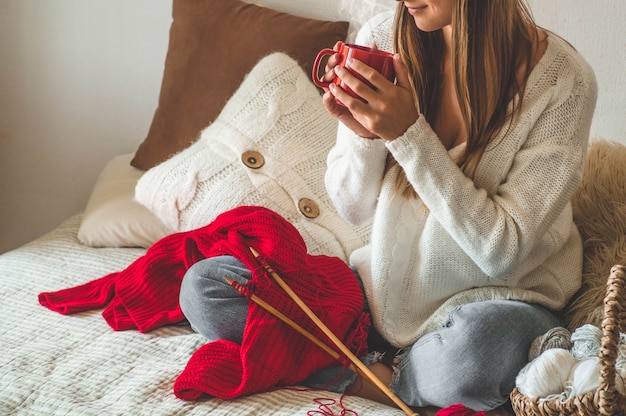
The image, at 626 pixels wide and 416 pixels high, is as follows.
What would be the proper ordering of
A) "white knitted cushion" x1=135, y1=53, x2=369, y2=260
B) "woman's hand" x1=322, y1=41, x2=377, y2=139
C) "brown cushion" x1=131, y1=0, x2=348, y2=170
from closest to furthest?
"woman's hand" x1=322, y1=41, x2=377, y2=139 < "white knitted cushion" x1=135, y1=53, x2=369, y2=260 < "brown cushion" x1=131, y1=0, x2=348, y2=170

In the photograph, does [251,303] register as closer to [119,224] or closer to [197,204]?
[197,204]

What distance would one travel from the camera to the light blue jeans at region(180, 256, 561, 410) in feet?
3.79

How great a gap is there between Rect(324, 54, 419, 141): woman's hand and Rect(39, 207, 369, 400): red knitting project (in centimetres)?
28

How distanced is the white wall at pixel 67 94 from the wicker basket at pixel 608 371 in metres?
1.35

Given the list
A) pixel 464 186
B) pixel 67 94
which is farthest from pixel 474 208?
pixel 67 94

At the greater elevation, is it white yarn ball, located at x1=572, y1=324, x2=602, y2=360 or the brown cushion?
the brown cushion

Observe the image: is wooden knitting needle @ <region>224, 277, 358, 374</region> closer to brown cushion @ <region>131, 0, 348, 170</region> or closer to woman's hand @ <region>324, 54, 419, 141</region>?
woman's hand @ <region>324, 54, 419, 141</region>

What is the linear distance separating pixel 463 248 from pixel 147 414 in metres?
0.51

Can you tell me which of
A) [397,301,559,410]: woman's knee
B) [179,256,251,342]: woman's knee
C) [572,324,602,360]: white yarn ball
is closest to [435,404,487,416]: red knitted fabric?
[397,301,559,410]: woman's knee

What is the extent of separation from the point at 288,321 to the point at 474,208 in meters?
0.33

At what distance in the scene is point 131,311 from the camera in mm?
1413

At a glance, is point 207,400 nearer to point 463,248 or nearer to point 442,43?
point 463,248

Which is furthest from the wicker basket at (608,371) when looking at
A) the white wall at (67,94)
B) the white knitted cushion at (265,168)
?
Answer: the white wall at (67,94)

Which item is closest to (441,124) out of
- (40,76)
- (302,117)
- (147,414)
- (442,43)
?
(442,43)
